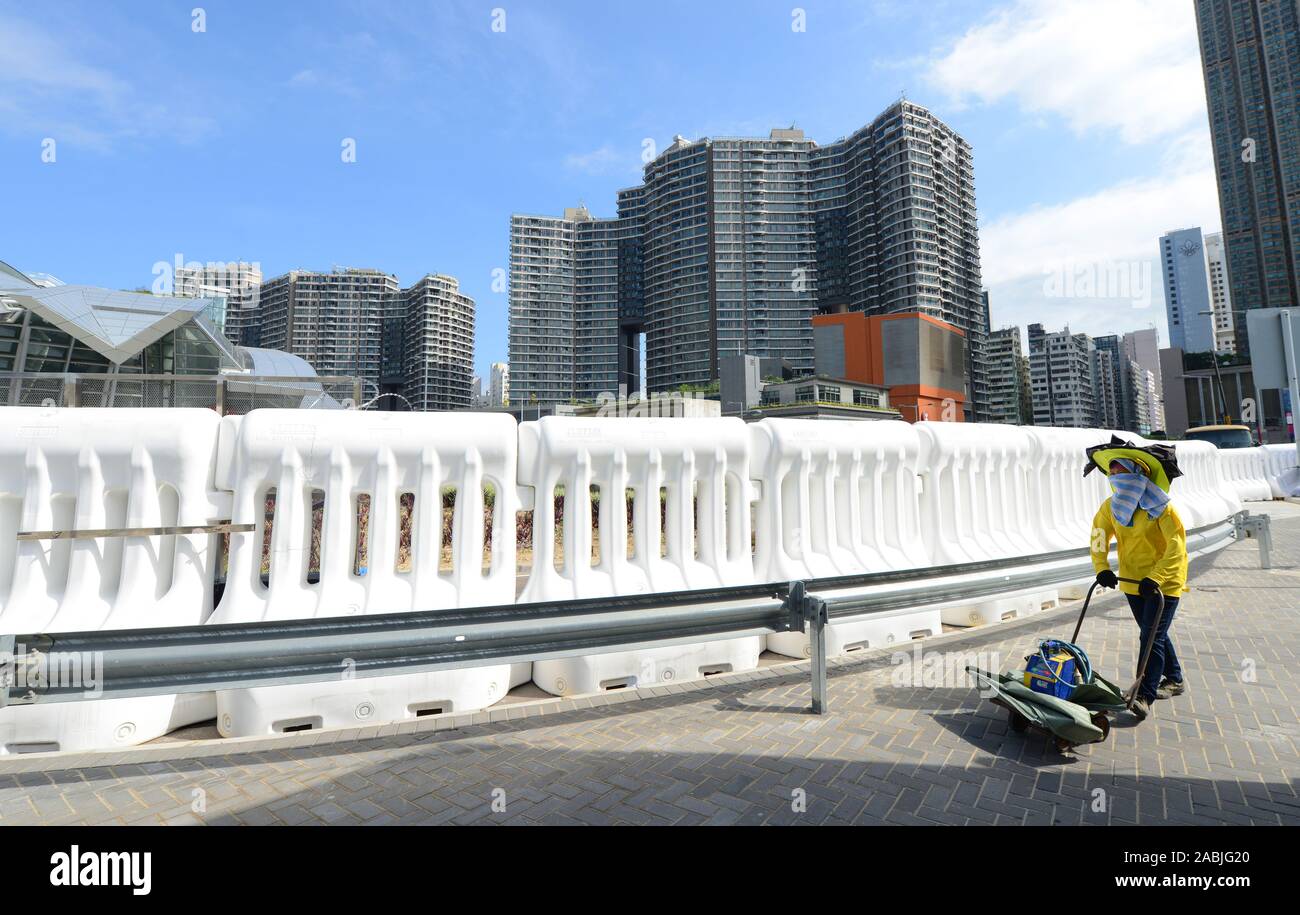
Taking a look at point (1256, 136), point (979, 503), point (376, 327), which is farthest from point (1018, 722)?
point (376, 327)

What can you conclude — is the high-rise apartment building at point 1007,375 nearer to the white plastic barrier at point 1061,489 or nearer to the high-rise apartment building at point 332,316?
the high-rise apartment building at point 332,316

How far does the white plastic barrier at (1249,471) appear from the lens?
21781mm

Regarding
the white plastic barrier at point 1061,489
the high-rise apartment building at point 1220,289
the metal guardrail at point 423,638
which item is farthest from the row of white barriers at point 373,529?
the high-rise apartment building at point 1220,289

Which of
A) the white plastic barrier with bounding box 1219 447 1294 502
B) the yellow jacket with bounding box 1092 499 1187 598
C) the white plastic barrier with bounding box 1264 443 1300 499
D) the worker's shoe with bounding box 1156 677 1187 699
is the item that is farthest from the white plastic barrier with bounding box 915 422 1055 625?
the white plastic barrier with bounding box 1264 443 1300 499

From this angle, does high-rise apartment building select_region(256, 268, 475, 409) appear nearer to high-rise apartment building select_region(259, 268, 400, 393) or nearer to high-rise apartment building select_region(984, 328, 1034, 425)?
high-rise apartment building select_region(259, 268, 400, 393)

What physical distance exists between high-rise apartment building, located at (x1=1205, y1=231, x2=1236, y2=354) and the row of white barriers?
432 ft

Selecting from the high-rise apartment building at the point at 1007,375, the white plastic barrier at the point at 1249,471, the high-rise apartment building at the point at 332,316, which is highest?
the high-rise apartment building at the point at 332,316

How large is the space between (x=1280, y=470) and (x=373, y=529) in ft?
114

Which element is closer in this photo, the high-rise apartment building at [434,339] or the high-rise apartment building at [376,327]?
the high-rise apartment building at [376,327]

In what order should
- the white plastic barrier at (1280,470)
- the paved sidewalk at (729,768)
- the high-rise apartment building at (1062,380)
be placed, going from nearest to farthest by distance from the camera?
the paved sidewalk at (729,768)
the white plastic barrier at (1280,470)
the high-rise apartment building at (1062,380)

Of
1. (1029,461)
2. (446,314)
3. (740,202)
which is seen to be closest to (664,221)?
(740,202)

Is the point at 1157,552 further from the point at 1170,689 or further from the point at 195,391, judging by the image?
the point at 195,391

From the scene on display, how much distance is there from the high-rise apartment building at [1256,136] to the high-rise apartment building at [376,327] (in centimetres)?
14937

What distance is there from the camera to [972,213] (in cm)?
12938
